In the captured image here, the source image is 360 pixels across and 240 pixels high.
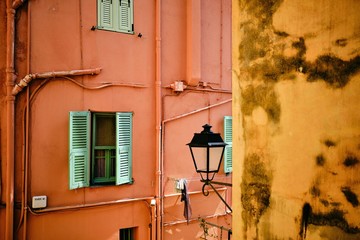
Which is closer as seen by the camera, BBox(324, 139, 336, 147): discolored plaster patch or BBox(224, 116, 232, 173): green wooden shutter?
BBox(324, 139, 336, 147): discolored plaster patch

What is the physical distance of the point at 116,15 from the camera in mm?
6914

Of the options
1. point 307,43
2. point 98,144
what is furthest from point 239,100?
point 98,144

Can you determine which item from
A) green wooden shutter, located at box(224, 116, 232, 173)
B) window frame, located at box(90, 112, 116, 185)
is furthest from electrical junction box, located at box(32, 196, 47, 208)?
green wooden shutter, located at box(224, 116, 232, 173)

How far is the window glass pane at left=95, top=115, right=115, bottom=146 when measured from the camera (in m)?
6.96

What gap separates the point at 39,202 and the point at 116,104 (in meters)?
2.72

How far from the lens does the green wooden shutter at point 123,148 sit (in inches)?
266

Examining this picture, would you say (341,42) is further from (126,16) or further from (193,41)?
(193,41)

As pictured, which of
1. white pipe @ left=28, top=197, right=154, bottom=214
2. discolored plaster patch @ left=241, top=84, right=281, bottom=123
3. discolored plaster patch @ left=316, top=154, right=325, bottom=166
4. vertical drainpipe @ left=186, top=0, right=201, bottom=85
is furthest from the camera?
vertical drainpipe @ left=186, top=0, right=201, bottom=85

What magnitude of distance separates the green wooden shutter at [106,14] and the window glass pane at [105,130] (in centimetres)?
220

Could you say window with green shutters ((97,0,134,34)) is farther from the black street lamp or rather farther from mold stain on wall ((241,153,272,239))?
mold stain on wall ((241,153,272,239))

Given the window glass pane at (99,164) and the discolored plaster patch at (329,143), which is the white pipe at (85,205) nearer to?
the window glass pane at (99,164)

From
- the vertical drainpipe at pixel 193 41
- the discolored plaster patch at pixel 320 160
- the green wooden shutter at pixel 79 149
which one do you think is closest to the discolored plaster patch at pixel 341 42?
the discolored plaster patch at pixel 320 160

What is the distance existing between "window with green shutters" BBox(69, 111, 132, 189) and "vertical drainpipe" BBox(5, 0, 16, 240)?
1141 mm

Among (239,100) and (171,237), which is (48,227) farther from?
(239,100)
